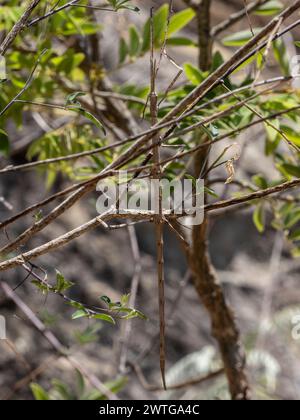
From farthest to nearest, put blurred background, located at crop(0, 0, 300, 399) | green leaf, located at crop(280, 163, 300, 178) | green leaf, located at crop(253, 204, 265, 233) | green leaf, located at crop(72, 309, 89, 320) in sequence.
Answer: blurred background, located at crop(0, 0, 300, 399) < green leaf, located at crop(253, 204, 265, 233) < green leaf, located at crop(280, 163, 300, 178) < green leaf, located at crop(72, 309, 89, 320)

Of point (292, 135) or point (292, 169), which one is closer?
point (292, 135)

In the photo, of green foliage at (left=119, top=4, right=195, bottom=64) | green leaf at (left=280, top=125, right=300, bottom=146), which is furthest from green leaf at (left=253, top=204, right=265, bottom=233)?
green foliage at (left=119, top=4, right=195, bottom=64)

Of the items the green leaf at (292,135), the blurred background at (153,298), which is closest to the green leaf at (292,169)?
the green leaf at (292,135)

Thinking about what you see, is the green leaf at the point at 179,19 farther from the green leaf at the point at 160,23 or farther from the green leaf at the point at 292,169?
the green leaf at the point at 292,169

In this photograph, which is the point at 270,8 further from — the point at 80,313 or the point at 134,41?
the point at 80,313

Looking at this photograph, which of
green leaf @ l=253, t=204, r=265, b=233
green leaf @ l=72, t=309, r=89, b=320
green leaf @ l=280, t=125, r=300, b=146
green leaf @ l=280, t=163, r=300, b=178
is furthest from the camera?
green leaf @ l=253, t=204, r=265, b=233

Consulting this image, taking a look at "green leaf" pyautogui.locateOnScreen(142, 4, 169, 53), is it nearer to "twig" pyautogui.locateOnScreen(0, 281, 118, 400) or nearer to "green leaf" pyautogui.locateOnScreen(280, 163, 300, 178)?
"green leaf" pyautogui.locateOnScreen(280, 163, 300, 178)

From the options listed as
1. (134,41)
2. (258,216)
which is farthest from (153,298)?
(134,41)

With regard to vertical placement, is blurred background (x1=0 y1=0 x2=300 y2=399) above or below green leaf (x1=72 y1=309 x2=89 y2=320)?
above

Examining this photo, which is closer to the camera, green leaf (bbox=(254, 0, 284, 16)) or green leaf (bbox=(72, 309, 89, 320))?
green leaf (bbox=(72, 309, 89, 320))
